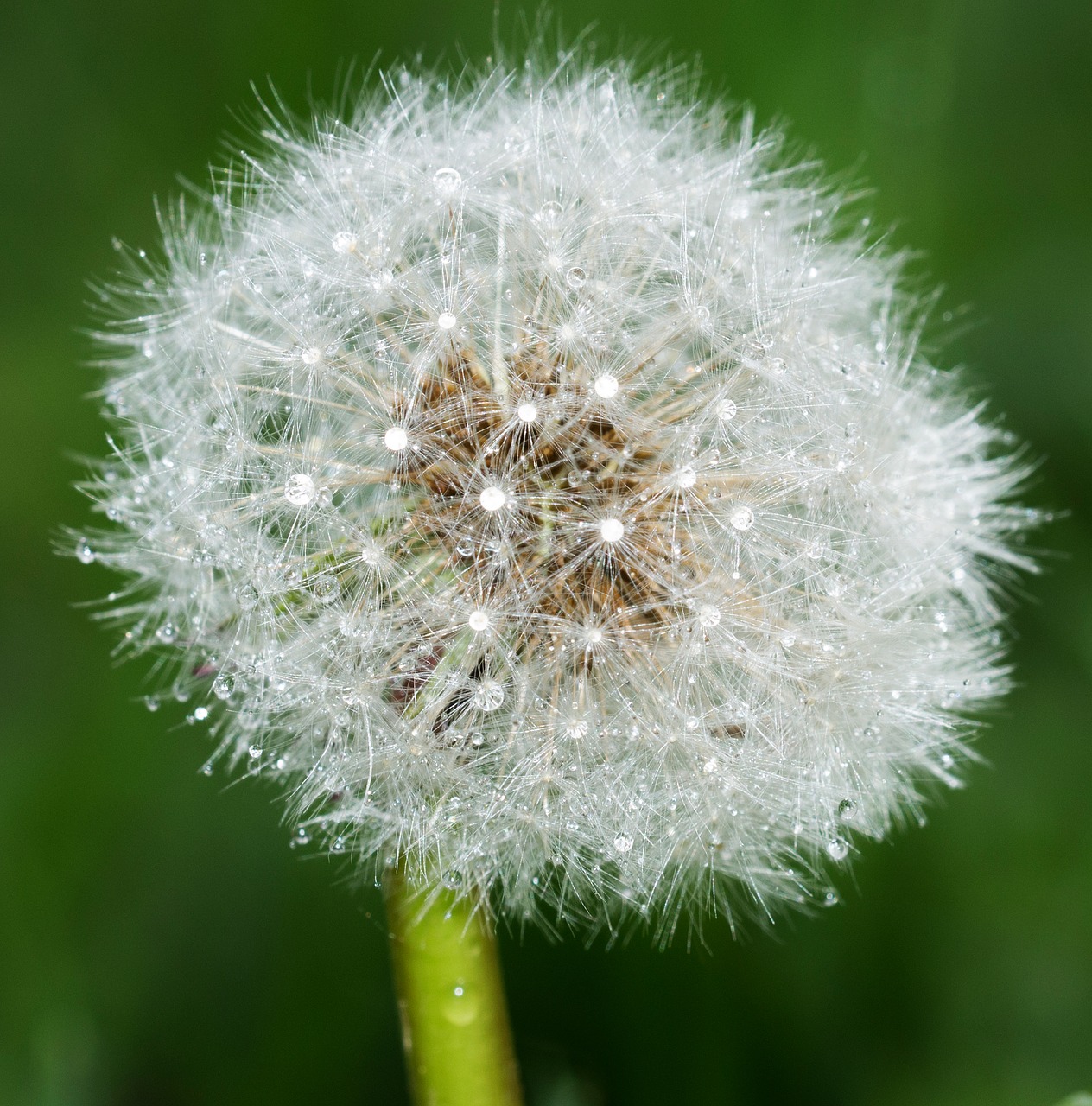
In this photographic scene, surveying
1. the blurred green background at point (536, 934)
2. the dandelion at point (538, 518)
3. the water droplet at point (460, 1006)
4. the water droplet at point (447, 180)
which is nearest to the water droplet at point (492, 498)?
the dandelion at point (538, 518)

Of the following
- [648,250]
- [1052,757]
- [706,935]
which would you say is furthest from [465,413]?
[1052,757]

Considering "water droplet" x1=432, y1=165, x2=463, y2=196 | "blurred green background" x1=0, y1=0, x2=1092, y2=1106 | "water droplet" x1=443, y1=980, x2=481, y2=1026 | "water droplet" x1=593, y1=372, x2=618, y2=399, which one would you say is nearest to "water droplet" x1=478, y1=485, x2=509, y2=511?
"water droplet" x1=593, y1=372, x2=618, y2=399

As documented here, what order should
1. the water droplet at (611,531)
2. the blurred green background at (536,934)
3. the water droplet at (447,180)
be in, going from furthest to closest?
1. the blurred green background at (536,934)
2. the water droplet at (447,180)
3. the water droplet at (611,531)

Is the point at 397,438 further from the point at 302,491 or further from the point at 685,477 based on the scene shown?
the point at 685,477

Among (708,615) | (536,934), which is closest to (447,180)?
(708,615)

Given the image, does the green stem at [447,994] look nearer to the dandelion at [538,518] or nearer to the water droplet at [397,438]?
the dandelion at [538,518]

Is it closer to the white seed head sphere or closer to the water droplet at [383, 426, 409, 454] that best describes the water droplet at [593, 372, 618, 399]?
the white seed head sphere
